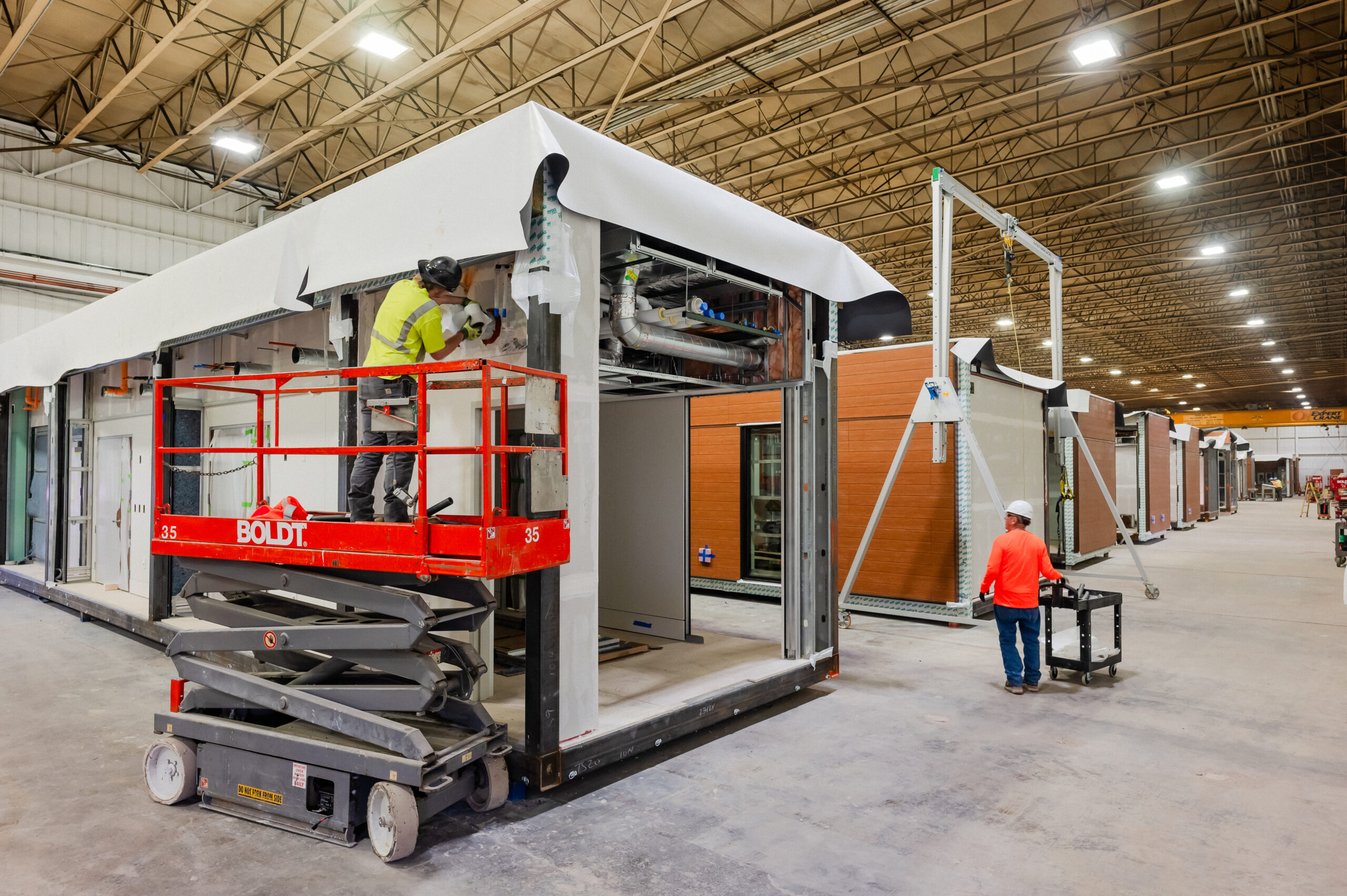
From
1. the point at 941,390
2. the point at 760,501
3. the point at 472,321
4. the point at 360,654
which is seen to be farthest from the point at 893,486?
the point at 360,654

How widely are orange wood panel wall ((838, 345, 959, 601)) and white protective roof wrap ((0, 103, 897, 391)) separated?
3604 millimetres

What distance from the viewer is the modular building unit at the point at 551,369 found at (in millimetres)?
4586

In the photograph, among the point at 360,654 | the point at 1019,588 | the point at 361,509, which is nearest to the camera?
the point at 360,654

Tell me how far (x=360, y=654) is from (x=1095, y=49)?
13350 millimetres

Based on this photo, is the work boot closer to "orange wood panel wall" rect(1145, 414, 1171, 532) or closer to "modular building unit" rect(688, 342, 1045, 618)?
"modular building unit" rect(688, 342, 1045, 618)

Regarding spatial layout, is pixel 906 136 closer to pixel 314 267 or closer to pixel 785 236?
pixel 785 236

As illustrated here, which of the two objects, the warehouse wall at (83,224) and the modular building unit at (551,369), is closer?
the modular building unit at (551,369)

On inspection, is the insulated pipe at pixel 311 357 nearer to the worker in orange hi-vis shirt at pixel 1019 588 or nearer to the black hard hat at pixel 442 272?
the black hard hat at pixel 442 272

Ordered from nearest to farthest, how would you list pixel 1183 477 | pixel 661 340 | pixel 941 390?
pixel 661 340
pixel 941 390
pixel 1183 477

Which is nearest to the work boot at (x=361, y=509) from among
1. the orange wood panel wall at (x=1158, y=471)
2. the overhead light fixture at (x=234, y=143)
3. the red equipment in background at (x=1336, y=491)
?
the overhead light fixture at (x=234, y=143)

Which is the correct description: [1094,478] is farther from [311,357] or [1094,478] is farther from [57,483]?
[57,483]

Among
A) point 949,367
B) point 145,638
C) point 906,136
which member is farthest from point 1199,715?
point 906,136

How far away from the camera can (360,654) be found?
14.0 ft

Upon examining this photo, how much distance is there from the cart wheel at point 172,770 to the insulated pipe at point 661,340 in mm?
3800
